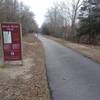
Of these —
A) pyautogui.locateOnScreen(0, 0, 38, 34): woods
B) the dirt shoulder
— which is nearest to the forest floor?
the dirt shoulder

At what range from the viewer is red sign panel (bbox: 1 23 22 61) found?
10656 millimetres

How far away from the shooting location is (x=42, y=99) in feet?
17.7

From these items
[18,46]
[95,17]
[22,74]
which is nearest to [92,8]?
[95,17]

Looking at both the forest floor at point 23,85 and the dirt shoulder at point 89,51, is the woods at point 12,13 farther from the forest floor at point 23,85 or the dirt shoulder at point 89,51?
the forest floor at point 23,85

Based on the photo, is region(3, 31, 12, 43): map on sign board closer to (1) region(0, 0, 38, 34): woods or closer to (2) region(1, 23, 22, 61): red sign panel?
(2) region(1, 23, 22, 61): red sign panel

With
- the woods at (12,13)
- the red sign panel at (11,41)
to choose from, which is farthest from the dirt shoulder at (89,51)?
the woods at (12,13)

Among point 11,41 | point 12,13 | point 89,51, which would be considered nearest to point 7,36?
point 11,41

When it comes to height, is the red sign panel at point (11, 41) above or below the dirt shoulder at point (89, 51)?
above

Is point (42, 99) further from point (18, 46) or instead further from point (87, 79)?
point (18, 46)

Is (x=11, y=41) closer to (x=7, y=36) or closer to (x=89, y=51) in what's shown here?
(x=7, y=36)

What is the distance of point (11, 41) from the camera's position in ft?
35.4

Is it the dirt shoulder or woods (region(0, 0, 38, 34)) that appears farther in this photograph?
woods (region(0, 0, 38, 34))

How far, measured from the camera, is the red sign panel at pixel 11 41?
35.0 ft

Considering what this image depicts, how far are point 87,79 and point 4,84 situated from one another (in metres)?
2.98
